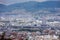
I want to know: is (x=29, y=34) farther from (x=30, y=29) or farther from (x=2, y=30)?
(x=2, y=30)

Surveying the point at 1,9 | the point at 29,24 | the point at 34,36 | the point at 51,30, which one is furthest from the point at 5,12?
the point at 51,30

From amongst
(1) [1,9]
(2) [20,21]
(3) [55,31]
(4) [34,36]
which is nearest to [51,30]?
(3) [55,31]

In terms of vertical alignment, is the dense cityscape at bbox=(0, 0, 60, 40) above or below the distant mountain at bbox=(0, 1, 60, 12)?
below

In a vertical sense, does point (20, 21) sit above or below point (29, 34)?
above

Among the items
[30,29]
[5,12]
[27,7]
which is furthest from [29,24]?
[5,12]

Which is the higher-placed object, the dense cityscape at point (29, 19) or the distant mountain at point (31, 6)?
the distant mountain at point (31, 6)

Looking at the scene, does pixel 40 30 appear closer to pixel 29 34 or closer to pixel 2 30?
pixel 29 34

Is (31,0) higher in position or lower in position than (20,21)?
higher

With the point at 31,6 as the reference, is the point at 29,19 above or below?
below

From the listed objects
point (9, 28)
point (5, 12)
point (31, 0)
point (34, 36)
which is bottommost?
point (34, 36)
